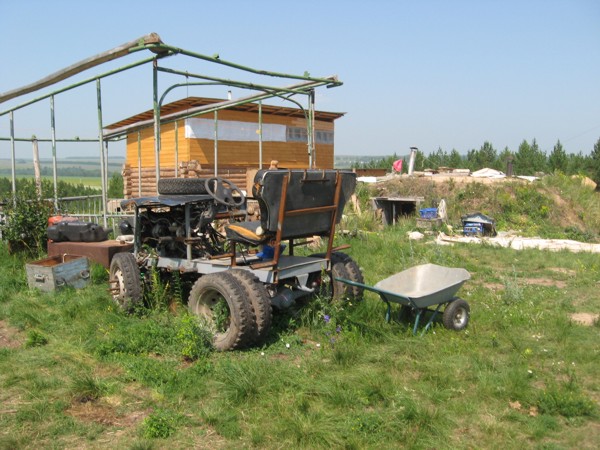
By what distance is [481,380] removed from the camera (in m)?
4.32

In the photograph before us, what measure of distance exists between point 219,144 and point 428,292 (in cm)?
1668

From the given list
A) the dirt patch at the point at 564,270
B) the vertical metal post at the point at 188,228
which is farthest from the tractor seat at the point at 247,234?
the dirt patch at the point at 564,270

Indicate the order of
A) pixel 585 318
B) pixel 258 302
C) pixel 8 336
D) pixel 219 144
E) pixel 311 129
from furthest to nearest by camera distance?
pixel 219 144 → pixel 311 129 → pixel 585 318 → pixel 8 336 → pixel 258 302

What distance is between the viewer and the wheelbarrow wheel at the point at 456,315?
5523mm

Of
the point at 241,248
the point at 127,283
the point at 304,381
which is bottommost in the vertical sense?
the point at 304,381

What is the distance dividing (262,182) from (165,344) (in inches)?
74.0

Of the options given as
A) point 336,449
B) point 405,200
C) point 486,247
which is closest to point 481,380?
point 336,449

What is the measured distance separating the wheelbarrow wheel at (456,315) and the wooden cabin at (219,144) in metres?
14.4

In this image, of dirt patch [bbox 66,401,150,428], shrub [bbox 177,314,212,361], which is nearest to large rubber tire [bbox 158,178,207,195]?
shrub [bbox 177,314,212,361]

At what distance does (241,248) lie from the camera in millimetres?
6883

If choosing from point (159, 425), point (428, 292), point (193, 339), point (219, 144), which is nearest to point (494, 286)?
point (428, 292)

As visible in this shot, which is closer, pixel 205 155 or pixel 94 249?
pixel 94 249

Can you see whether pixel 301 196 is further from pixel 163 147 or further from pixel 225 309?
pixel 163 147

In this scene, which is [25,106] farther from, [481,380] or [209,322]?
[481,380]
